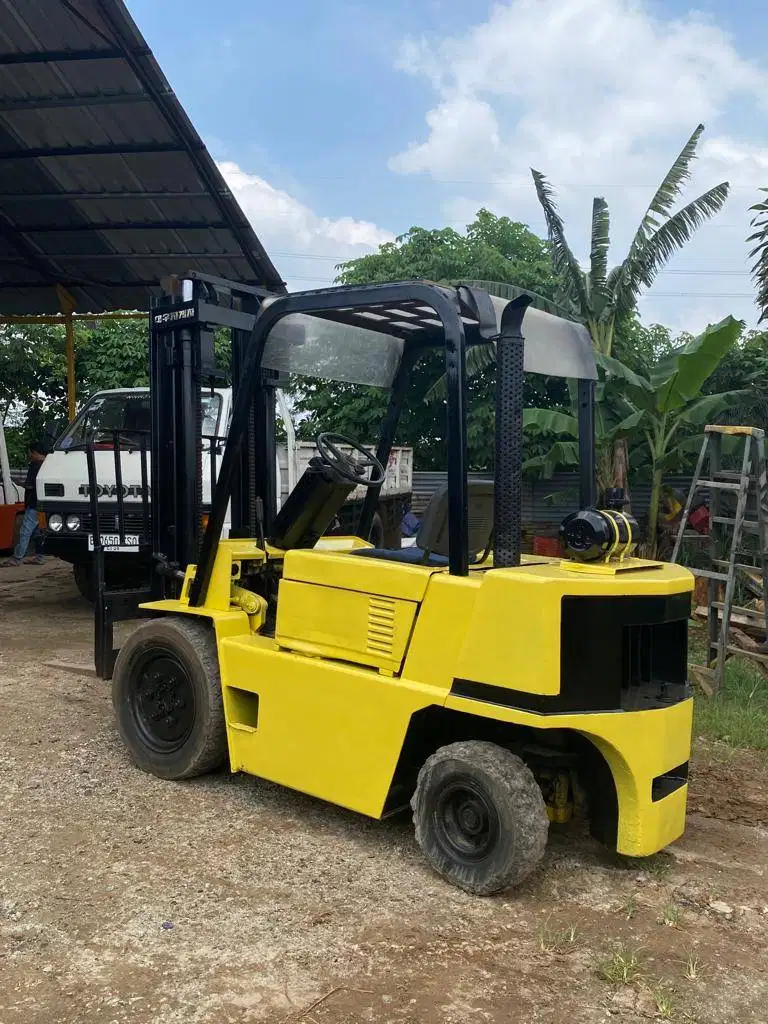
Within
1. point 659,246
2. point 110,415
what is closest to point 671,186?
point 659,246

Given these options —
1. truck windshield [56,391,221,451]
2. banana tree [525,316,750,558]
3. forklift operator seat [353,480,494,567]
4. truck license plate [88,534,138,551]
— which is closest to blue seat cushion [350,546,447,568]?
forklift operator seat [353,480,494,567]

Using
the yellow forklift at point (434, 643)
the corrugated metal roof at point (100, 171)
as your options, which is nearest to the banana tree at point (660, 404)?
the corrugated metal roof at point (100, 171)

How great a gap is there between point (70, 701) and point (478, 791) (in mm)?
3745

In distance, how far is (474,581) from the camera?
3.92m

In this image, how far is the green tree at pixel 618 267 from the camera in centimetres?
1288

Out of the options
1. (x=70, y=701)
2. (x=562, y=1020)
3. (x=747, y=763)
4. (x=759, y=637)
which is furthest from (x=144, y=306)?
(x=562, y=1020)

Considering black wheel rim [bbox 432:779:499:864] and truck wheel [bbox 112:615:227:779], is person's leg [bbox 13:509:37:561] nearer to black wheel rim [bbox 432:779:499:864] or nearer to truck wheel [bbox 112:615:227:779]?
truck wheel [bbox 112:615:227:779]

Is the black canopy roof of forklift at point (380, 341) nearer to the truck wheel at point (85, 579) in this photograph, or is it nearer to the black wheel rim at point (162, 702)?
the black wheel rim at point (162, 702)

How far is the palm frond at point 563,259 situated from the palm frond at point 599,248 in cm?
21

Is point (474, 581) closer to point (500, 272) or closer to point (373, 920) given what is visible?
point (373, 920)

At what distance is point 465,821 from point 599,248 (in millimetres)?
10780

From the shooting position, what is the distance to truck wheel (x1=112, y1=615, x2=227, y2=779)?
485 cm

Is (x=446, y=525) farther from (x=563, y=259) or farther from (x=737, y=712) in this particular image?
(x=563, y=259)

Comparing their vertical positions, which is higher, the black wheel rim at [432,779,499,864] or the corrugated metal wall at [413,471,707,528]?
the corrugated metal wall at [413,471,707,528]
